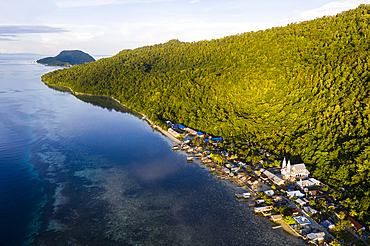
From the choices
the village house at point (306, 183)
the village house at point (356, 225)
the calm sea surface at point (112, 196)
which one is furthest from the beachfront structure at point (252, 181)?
the village house at point (356, 225)

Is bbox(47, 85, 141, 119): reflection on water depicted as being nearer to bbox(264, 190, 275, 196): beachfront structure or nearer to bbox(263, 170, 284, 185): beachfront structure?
bbox(263, 170, 284, 185): beachfront structure

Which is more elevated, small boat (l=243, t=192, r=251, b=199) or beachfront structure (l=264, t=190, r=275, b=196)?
beachfront structure (l=264, t=190, r=275, b=196)

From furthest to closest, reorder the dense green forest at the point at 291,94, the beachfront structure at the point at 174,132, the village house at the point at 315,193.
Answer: the beachfront structure at the point at 174,132, the dense green forest at the point at 291,94, the village house at the point at 315,193

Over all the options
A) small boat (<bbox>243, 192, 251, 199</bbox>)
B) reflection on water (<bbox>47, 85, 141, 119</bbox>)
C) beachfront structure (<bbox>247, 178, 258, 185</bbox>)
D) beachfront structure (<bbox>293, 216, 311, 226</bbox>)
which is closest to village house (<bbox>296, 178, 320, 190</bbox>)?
beachfront structure (<bbox>247, 178, 258, 185</bbox>)

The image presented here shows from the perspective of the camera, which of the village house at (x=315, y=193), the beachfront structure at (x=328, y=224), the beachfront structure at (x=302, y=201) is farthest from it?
the village house at (x=315, y=193)

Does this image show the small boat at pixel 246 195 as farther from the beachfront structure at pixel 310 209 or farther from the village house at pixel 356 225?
the village house at pixel 356 225

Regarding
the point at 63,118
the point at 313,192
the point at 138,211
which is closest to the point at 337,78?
the point at 313,192
